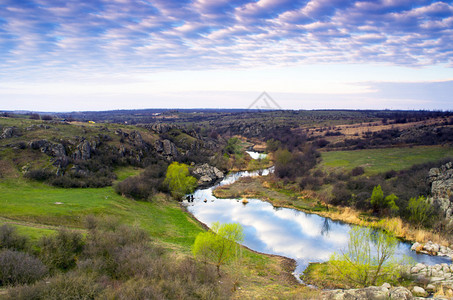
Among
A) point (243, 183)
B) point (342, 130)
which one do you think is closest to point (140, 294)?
point (243, 183)

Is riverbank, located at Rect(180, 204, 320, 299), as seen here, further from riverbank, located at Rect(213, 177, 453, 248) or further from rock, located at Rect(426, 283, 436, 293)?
riverbank, located at Rect(213, 177, 453, 248)

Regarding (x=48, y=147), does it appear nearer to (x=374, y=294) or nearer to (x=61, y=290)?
(x=61, y=290)

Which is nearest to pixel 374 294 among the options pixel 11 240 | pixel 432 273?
pixel 432 273

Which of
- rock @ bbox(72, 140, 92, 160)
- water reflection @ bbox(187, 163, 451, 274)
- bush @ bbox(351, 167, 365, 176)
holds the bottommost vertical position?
water reflection @ bbox(187, 163, 451, 274)

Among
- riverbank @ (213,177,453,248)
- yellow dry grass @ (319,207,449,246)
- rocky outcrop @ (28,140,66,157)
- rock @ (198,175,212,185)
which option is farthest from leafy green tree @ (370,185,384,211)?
rocky outcrop @ (28,140,66,157)

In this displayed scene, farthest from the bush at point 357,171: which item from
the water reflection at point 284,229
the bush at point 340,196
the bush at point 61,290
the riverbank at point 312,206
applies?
the bush at point 61,290

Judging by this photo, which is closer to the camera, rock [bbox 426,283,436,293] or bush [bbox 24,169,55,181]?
rock [bbox 426,283,436,293]
